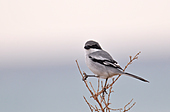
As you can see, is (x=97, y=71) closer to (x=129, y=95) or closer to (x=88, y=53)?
(x=88, y=53)

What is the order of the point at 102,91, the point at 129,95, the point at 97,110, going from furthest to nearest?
the point at 129,95 < the point at 102,91 < the point at 97,110

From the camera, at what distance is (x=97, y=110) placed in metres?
4.70

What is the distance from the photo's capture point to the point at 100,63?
17.9 feet

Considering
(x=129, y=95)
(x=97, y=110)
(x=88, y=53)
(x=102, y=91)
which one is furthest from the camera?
(x=129, y=95)

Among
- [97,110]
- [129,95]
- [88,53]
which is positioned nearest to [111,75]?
[88,53]

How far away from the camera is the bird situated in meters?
5.39

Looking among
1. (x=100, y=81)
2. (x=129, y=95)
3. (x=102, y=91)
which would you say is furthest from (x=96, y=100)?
(x=129, y=95)

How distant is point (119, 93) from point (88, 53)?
35271mm

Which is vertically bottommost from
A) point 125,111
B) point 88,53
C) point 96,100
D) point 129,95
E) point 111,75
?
point 125,111

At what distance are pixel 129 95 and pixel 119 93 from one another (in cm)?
218

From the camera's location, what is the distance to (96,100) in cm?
497

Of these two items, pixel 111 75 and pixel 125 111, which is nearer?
pixel 125 111

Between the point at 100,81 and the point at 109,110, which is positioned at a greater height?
the point at 100,81

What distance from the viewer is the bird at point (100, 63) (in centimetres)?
539
